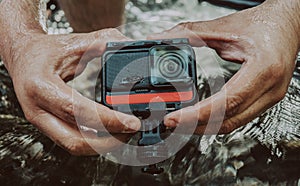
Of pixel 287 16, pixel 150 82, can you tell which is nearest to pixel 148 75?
pixel 150 82

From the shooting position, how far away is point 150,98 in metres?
0.80

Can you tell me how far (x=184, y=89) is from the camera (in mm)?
801

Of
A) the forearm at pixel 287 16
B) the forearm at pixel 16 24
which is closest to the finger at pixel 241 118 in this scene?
the forearm at pixel 287 16

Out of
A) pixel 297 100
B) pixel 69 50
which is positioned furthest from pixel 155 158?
pixel 297 100

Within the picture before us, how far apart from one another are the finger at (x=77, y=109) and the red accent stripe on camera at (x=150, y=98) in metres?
0.02

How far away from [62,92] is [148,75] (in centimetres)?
13

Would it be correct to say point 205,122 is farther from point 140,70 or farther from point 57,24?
point 57,24

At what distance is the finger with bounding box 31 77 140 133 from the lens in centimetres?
78

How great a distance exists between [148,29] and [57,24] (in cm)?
29

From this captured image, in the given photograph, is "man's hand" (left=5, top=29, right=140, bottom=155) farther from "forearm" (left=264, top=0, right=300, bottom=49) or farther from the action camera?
"forearm" (left=264, top=0, right=300, bottom=49)

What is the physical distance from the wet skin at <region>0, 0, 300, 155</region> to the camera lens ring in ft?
0.20

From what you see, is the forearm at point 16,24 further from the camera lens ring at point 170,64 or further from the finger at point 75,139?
the camera lens ring at point 170,64

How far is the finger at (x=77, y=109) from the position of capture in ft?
2.55

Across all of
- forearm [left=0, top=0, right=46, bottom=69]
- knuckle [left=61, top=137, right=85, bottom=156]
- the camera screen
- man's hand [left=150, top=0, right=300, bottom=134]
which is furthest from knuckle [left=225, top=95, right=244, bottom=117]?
forearm [left=0, top=0, right=46, bottom=69]
